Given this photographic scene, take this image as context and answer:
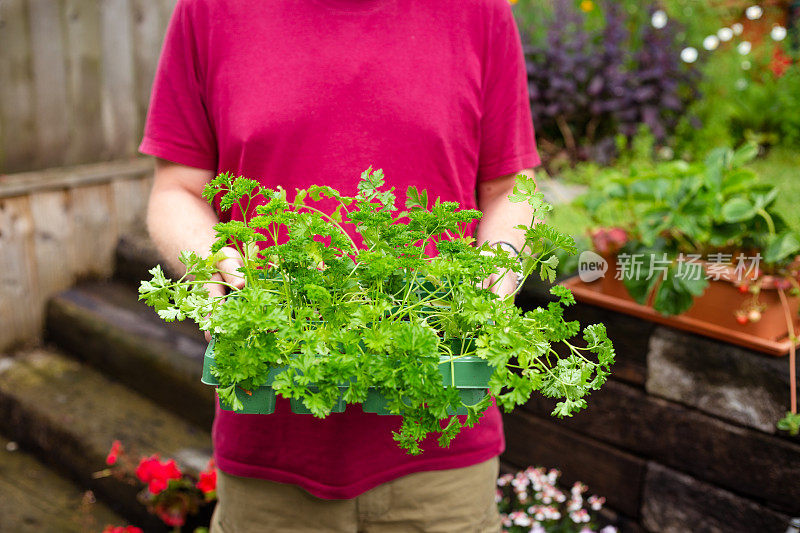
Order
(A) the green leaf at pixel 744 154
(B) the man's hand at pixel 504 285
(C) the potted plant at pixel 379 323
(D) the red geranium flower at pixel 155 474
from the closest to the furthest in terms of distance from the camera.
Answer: (C) the potted plant at pixel 379 323
(B) the man's hand at pixel 504 285
(A) the green leaf at pixel 744 154
(D) the red geranium flower at pixel 155 474

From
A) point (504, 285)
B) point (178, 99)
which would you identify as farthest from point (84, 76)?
point (504, 285)

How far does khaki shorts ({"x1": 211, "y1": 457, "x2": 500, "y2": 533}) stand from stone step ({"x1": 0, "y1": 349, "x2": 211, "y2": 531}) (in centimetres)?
124

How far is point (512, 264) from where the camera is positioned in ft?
3.06

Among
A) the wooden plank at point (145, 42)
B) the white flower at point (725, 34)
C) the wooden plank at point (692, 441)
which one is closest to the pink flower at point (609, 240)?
the wooden plank at point (692, 441)

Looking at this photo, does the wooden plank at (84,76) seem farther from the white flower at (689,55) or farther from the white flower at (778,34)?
the white flower at (778,34)

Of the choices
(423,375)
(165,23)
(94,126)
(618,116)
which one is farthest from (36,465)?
(618,116)

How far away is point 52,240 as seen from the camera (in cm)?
316

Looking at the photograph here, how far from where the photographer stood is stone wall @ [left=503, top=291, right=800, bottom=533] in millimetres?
1808

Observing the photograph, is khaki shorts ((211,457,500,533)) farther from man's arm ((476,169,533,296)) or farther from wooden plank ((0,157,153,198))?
wooden plank ((0,157,153,198))

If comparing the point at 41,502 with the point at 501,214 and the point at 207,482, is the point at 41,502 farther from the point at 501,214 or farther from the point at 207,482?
the point at 501,214

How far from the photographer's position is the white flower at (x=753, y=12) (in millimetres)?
4430

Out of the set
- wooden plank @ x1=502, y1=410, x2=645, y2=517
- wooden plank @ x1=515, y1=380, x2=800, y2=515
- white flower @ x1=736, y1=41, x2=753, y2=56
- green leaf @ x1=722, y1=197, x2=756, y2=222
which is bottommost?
wooden plank @ x1=502, y1=410, x2=645, y2=517

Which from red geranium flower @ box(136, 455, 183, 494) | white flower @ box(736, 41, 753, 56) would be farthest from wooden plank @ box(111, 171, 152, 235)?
white flower @ box(736, 41, 753, 56)

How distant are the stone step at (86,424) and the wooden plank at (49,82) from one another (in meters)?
0.95
